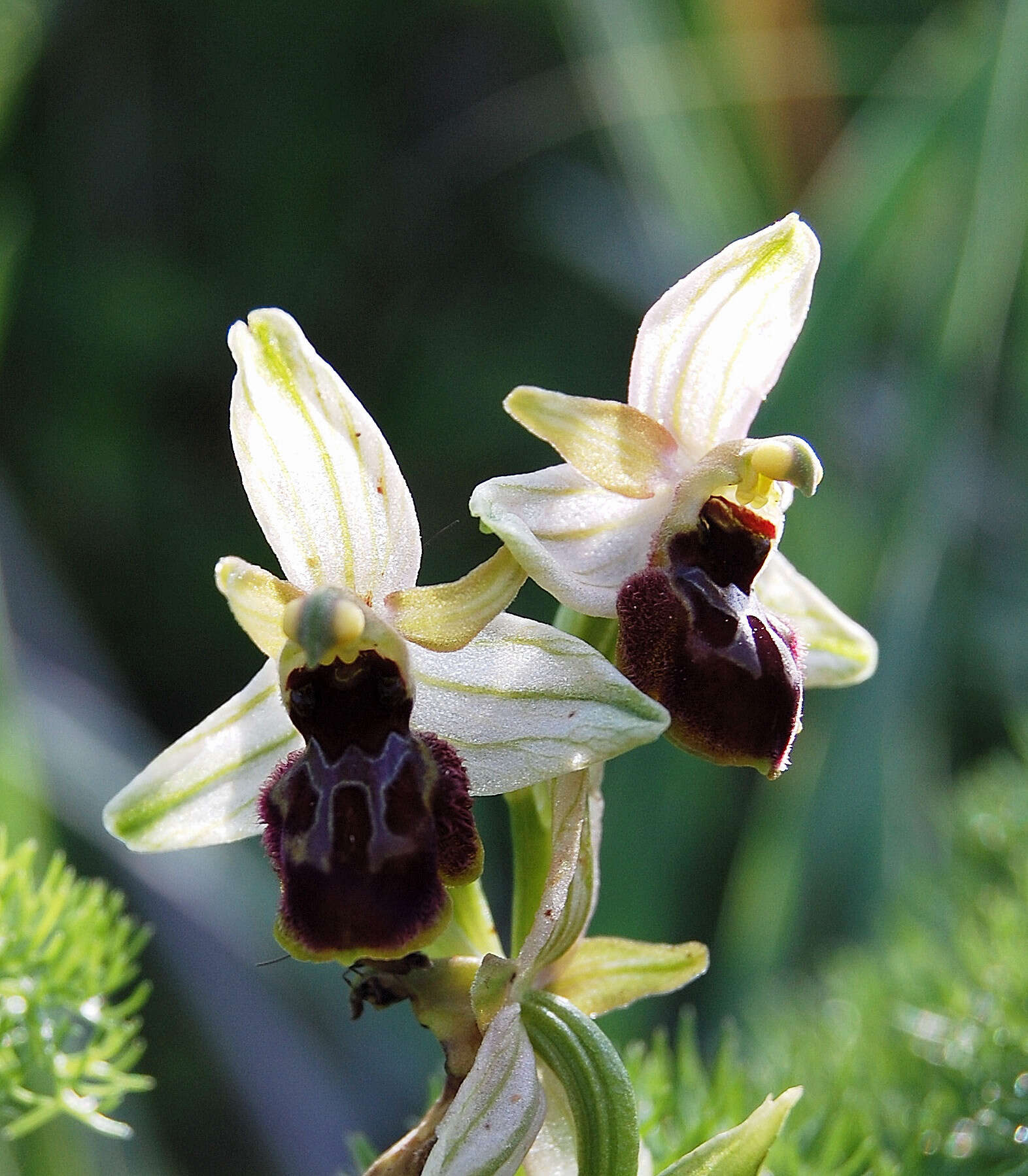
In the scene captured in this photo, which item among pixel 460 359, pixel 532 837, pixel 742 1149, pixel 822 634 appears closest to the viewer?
pixel 742 1149

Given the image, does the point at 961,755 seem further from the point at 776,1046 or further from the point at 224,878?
the point at 776,1046

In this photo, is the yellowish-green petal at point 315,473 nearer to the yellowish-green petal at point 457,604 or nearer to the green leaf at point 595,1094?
the yellowish-green petal at point 457,604

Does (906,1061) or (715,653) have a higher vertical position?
(715,653)

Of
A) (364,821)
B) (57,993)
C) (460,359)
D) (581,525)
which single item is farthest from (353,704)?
(460,359)

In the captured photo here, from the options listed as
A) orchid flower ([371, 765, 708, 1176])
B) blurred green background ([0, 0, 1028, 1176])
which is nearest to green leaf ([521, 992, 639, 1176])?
orchid flower ([371, 765, 708, 1176])

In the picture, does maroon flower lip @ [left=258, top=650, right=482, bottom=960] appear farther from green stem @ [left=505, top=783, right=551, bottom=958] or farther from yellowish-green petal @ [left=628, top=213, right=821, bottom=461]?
yellowish-green petal @ [left=628, top=213, right=821, bottom=461]

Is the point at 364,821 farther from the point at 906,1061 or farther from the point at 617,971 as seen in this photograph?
the point at 906,1061
